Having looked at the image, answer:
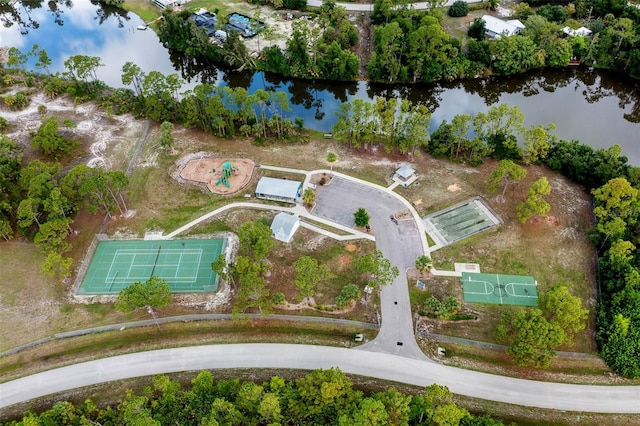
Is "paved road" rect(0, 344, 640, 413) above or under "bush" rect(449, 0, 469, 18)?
under

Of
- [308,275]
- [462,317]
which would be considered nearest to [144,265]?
[308,275]

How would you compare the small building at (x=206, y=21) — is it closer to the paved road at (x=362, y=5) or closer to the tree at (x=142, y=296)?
the paved road at (x=362, y=5)

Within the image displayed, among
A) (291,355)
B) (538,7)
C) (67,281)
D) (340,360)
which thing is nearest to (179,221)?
(67,281)

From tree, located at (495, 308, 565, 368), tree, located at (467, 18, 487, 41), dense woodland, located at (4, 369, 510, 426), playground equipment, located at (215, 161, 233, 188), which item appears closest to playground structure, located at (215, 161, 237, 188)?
playground equipment, located at (215, 161, 233, 188)

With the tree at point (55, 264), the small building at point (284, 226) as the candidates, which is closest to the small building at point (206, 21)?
the small building at point (284, 226)

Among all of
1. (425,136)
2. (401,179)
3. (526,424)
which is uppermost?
(425,136)

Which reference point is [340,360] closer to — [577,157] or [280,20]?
[577,157]

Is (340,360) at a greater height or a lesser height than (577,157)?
lesser

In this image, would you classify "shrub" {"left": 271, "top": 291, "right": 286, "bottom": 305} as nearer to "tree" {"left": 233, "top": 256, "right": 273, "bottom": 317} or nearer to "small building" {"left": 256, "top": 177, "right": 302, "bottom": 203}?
"tree" {"left": 233, "top": 256, "right": 273, "bottom": 317}

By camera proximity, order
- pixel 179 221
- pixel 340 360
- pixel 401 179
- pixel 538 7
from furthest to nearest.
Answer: pixel 538 7, pixel 401 179, pixel 179 221, pixel 340 360
